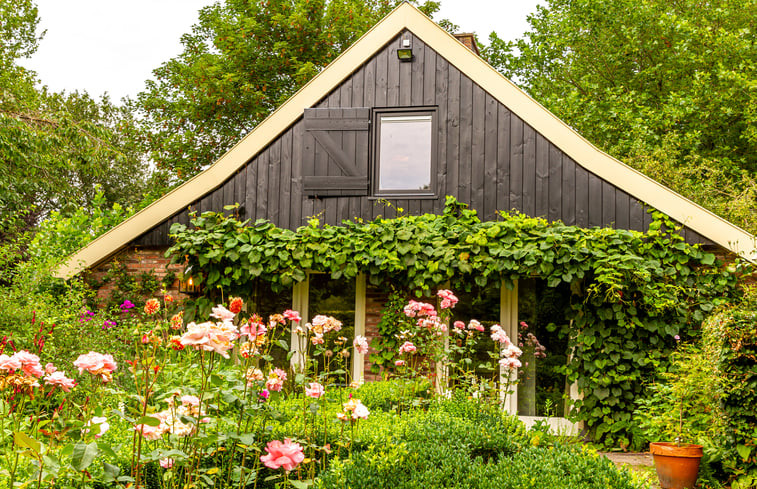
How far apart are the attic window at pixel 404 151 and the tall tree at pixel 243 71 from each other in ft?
25.7

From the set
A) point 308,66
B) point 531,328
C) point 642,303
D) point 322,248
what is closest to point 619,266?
point 642,303

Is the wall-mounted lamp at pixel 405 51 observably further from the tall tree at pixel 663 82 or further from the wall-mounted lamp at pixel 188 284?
the tall tree at pixel 663 82

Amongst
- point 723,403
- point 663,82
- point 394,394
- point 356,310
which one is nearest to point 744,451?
point 723,403

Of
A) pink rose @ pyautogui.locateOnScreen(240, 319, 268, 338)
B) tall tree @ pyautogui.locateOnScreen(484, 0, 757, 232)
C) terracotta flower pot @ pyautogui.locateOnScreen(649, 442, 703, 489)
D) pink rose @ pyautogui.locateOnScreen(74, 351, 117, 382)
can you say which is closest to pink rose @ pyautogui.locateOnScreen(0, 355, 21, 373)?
A: pink rose @ pyautogui.locateOnScreen(74, 351, 117, 382)

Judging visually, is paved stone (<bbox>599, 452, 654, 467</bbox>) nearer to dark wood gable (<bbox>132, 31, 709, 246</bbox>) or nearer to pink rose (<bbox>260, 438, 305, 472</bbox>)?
dark wood gable (<bbox>132, 31, 709, 246</bbox>)

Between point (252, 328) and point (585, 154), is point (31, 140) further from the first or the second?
point (252, 328)

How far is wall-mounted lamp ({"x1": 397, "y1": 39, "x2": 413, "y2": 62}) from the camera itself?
Result: 8498 mm

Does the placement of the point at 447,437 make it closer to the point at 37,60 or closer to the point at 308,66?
the point at 308,66

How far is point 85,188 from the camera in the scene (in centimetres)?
2572

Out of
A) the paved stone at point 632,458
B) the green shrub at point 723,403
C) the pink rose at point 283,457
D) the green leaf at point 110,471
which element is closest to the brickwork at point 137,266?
the paved stone at point 632,458

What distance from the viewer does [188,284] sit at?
8.06 metres

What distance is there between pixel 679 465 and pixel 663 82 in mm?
13266

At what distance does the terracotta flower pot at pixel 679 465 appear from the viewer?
5.18 m

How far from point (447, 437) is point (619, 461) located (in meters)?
3.32
